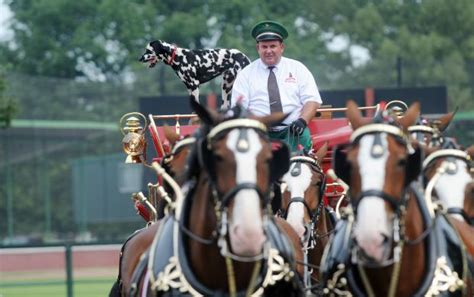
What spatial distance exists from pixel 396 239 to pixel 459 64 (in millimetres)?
35674

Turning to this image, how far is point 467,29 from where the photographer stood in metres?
51.2

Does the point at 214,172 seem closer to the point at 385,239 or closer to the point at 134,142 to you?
the point at 385,239

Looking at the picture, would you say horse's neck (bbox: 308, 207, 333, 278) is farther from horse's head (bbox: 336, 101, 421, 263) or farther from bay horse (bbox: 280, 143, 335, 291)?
horse's head (bbox: 336, 101, 421, 263)

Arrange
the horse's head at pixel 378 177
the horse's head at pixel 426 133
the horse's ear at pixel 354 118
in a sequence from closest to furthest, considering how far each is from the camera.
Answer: the horse's head at pixel 378 177, the horse's ear at pixel 354 118, the horse's head at pixel 426 133

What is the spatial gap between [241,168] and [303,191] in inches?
132

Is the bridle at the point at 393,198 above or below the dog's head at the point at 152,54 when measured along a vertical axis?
below

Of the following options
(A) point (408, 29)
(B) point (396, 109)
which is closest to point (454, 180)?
(B) point (396, 109)

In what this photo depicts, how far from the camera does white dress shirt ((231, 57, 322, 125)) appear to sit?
11.6m

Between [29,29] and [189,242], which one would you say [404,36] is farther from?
[189,242]

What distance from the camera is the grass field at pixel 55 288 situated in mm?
22125

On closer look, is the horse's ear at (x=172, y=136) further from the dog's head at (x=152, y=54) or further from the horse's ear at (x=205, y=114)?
the dog's head at (x=152, y=54)

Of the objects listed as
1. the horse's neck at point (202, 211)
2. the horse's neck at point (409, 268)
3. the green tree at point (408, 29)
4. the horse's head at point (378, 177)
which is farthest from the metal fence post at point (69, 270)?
the green tree at point (408, 29)

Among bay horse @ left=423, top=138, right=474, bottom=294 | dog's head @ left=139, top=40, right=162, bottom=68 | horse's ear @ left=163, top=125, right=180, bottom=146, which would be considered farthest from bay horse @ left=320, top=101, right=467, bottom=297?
dog's head @ left=139, top=40, right=162, bottom=68

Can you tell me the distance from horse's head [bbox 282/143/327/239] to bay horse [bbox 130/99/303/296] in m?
1.86
